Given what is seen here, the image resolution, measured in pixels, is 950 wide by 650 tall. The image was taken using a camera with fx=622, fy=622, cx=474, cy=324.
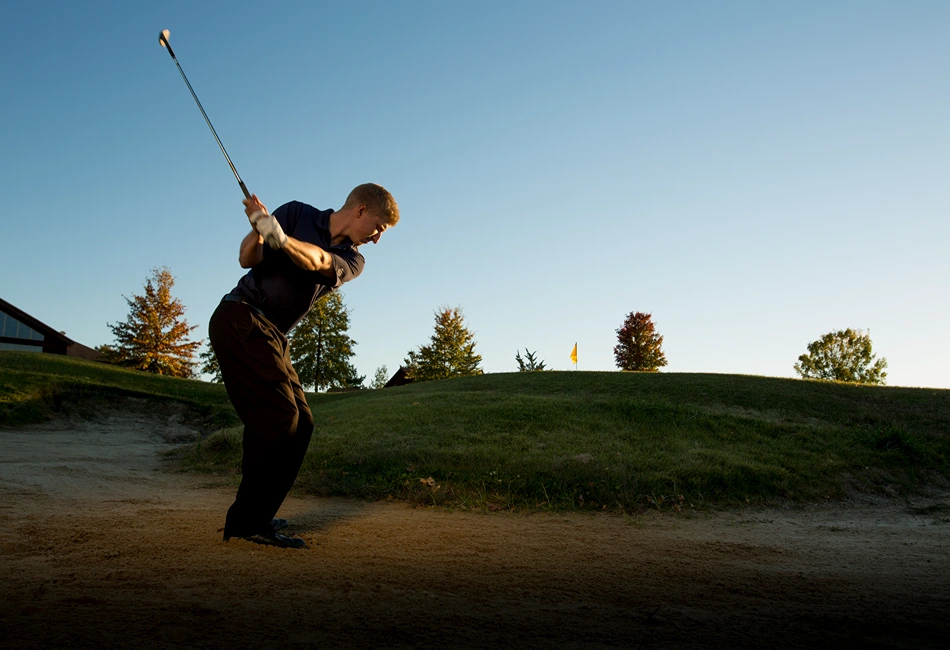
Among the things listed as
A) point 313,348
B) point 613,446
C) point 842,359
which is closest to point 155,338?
point 313,348

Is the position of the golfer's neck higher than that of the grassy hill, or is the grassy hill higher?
the golfer's neck

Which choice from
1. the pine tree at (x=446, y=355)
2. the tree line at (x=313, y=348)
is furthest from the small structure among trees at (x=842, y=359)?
the pine tree at (x=446, y=355)

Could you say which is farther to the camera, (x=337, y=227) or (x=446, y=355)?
(x=446, y=355)

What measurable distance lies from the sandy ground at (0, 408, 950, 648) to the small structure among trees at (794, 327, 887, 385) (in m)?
51.9

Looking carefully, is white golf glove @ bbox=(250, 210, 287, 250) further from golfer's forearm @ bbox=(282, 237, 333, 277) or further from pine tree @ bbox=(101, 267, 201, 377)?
pine tree @ bbox=(101, 267, 201, 377)

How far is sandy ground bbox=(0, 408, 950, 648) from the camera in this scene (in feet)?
8.91

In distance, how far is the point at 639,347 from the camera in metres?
51.2

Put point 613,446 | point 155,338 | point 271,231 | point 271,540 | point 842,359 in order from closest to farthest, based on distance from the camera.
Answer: point 271,231, point 271,540, point 613,446, point 155,338, point 842,359

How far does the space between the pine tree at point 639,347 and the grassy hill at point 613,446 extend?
114 feet

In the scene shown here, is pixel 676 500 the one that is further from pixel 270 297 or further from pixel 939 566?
pixel 270 297

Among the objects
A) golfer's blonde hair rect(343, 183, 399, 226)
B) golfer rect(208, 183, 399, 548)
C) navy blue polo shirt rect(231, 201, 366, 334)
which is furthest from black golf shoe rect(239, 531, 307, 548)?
golfer's blonde hair rect(343, 183, 399, 226)

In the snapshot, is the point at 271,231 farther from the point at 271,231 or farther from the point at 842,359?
the point at 842,359

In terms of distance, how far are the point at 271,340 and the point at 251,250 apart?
60cm

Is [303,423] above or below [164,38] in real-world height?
below
